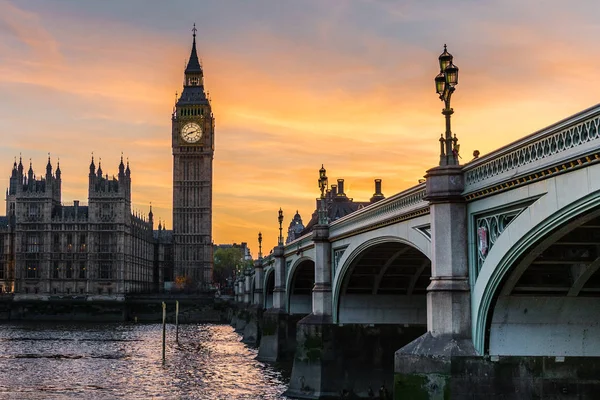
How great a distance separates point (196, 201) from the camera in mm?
189375

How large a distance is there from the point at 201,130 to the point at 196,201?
16018 millimetres

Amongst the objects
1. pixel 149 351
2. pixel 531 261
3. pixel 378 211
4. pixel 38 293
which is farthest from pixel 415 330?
pixel 38 293

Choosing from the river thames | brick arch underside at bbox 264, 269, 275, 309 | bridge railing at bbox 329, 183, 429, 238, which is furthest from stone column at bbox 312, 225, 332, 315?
brick arch underside at bbox 264, 269, 275, 309

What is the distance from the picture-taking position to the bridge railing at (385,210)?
982 inches

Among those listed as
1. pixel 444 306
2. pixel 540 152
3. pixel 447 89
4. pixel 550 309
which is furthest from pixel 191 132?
pixel 540 152

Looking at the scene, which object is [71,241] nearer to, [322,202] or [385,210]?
[322,202]

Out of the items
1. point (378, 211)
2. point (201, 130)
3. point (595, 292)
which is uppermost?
point (201, 130)

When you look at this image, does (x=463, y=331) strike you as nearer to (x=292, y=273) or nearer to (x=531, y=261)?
(x=531, y=261)

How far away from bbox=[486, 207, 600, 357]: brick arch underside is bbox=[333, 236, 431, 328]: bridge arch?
14650mm

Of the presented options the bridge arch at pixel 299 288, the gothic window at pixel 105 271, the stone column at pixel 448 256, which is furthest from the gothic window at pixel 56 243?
the stone column at pixel 448 256

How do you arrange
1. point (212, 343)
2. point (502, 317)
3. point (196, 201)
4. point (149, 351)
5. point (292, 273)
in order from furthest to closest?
1. point (196, 201)
2. point (212, 343)
3. point (149, 351)
4. point (292, 273)
5. point (502, 317)

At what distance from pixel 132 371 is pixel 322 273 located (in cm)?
1843

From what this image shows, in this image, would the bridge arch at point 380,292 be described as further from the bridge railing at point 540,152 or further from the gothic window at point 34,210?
the gothic window at point 34,210

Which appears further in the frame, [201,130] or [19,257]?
[201,130]
